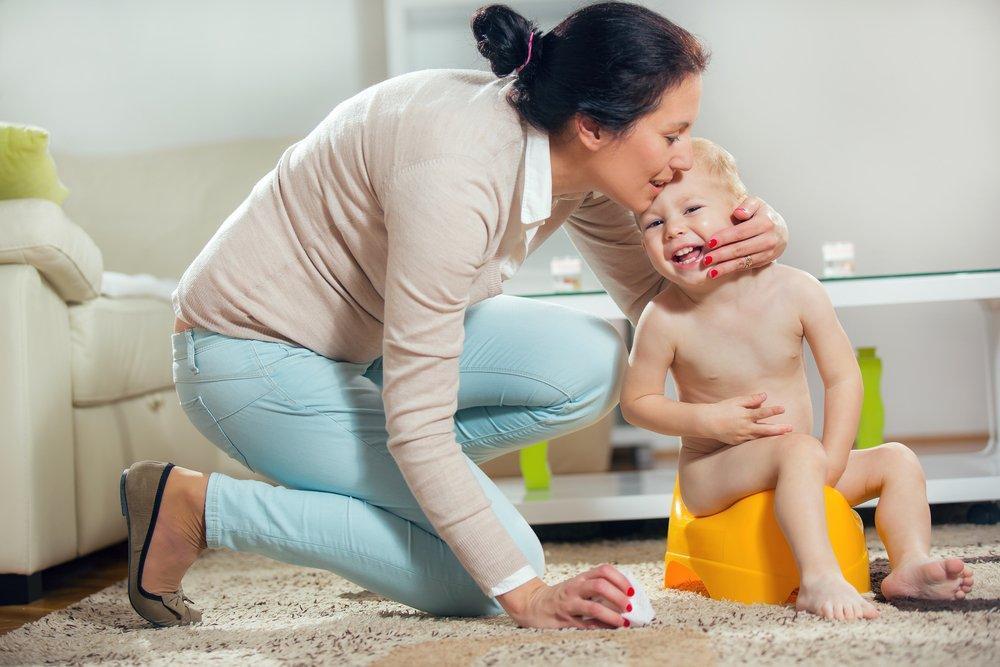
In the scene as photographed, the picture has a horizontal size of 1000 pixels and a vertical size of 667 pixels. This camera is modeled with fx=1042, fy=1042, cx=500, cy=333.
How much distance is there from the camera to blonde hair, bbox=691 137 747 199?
3.93ft

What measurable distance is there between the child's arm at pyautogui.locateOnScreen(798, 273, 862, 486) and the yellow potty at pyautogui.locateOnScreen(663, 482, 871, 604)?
7 cm

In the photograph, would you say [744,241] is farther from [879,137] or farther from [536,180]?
[879,137]

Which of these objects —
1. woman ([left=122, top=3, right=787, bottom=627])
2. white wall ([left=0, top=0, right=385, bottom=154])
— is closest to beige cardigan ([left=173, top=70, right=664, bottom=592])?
woman ([left=122, top=3, right=787, bottom=627])

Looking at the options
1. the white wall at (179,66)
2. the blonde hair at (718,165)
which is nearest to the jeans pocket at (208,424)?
the blonde hair at (718,165)

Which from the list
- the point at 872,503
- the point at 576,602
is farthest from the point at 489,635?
the point at 872,503

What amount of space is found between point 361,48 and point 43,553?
1.76 meters

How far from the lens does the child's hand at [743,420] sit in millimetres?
1164

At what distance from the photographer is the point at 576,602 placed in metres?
0.95

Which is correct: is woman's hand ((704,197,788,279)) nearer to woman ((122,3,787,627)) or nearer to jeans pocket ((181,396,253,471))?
woman ((122,3,787,627))

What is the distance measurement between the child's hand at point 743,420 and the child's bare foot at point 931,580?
0.64 feet

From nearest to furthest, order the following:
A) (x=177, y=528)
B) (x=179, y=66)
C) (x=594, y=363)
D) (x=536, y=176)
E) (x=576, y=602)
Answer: (x=576, y=602)
(x=536, y=176)
(x=177, y=528)
(x=594, y=363)
(x=179, y=66)

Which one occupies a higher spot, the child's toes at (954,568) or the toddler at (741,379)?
the toddler at (741,379)

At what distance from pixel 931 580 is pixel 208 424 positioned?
801 mm

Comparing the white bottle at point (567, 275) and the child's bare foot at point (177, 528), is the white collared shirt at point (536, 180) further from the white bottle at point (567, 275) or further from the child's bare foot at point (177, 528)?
the white bottle at point (567, 275)
